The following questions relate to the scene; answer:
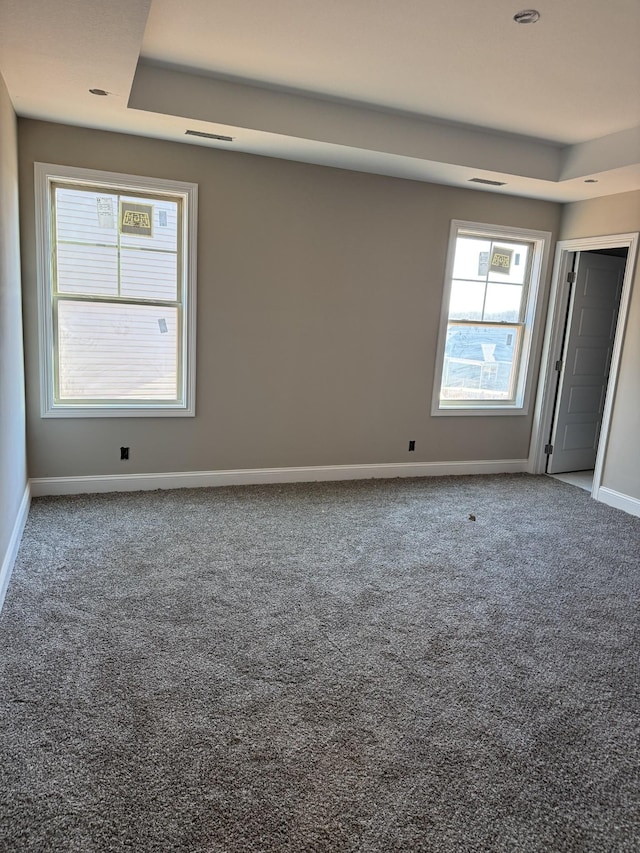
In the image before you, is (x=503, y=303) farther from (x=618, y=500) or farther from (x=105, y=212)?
(x=105, y=212)

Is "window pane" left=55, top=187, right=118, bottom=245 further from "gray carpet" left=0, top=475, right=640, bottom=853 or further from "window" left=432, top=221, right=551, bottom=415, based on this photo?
"window" left=432, top=221, right=551, bottom=415

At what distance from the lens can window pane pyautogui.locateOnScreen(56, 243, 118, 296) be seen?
157 inches

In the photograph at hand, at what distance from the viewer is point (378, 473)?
5156 millimetres

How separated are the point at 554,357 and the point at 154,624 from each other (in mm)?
4495

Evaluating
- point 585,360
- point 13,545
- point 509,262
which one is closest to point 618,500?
point 585,360

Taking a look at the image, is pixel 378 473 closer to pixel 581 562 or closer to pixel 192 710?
pixel 581 562

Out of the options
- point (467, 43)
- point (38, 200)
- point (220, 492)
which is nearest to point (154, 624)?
point (220, 492)

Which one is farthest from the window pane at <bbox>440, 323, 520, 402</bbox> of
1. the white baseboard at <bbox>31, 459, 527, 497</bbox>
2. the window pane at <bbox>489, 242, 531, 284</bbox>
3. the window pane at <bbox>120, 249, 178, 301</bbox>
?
the window pane at <bbox>120, 249, 178, 301</bbox>

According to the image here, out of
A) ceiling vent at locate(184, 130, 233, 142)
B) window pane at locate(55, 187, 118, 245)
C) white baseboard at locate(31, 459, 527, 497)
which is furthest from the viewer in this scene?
white baseboard at locate(31, 459, 527, 497)

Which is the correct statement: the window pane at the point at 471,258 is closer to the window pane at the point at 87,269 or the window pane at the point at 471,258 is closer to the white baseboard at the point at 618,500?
the white baseboard at the point at 618,500

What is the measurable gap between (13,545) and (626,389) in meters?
4.66

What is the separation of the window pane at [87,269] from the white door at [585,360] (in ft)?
13.6

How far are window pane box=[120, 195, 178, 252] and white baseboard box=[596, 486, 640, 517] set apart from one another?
4101 millimetres

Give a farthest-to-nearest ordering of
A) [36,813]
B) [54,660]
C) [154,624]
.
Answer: [154,624], [54,660], [36,813]
